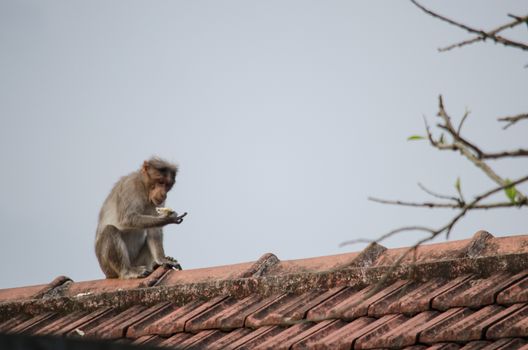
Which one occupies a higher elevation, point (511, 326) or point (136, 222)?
point (136, 222)

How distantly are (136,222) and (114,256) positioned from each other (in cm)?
80

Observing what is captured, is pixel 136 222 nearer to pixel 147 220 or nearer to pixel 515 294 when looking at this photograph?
pixel 147 220

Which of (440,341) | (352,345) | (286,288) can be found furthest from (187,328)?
(440,341)

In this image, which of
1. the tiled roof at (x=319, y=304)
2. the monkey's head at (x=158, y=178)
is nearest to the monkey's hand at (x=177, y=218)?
the monkey's head at (x=158, y=178)

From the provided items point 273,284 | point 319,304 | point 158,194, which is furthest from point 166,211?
point 319,304

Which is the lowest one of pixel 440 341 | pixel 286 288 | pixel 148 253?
pixel 440 341

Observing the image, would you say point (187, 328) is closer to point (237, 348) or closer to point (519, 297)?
point (237, 348)

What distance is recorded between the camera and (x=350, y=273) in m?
Result: 5.77

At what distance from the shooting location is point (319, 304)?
5.59 metres

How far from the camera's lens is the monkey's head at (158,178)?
11.3m

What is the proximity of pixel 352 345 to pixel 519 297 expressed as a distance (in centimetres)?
81

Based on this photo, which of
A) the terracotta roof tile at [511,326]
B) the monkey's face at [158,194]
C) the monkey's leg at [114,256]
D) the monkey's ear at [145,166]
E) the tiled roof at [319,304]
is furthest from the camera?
the monkey's ear at [145,166]

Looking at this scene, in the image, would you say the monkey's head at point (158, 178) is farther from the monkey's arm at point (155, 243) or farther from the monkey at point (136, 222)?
the monkey's arm at point (155, 243)

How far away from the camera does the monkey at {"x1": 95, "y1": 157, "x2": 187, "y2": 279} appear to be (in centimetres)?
1006
